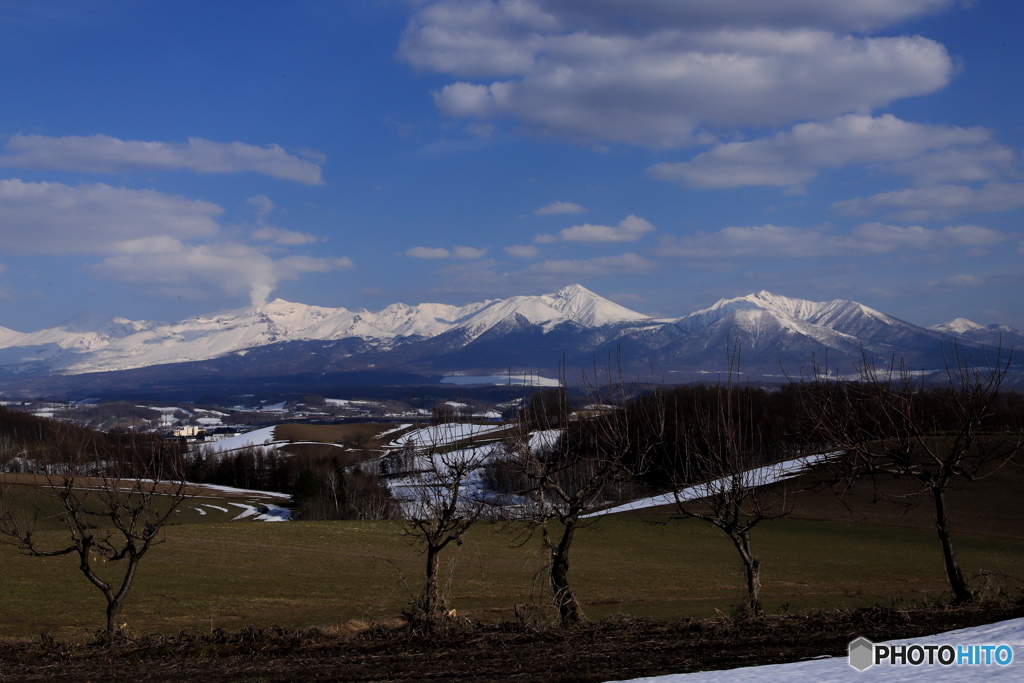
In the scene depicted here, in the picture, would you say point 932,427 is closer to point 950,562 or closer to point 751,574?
point 950,562

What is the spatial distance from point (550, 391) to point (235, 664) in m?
9.36

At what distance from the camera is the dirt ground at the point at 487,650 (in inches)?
381

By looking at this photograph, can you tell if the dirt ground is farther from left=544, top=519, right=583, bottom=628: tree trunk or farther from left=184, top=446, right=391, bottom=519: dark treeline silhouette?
left=184, top=446, right=391, bottom=519: dark treeline silhouette

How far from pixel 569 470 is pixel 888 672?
9.55 meters

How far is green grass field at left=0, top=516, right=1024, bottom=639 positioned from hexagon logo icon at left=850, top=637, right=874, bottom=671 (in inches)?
235

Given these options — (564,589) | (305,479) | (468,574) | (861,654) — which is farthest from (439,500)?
(305,479)

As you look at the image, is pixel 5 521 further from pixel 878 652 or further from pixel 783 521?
pixel 783 521

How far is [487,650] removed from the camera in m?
11.1

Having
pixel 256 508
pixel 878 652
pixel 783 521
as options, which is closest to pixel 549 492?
pixel 878 652

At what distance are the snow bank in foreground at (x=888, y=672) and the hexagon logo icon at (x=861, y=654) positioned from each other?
11 centimetres

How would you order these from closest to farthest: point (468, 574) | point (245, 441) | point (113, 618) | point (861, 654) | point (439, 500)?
1. point (861, 654)
2. point (113, 618)
3. point (439, 500)
4. point (468, 574)
5. point (245, 441)

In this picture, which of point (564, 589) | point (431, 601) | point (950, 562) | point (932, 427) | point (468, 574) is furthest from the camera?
point (468, 574)

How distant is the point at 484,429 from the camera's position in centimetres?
1712

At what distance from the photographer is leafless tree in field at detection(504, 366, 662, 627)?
13.9m
